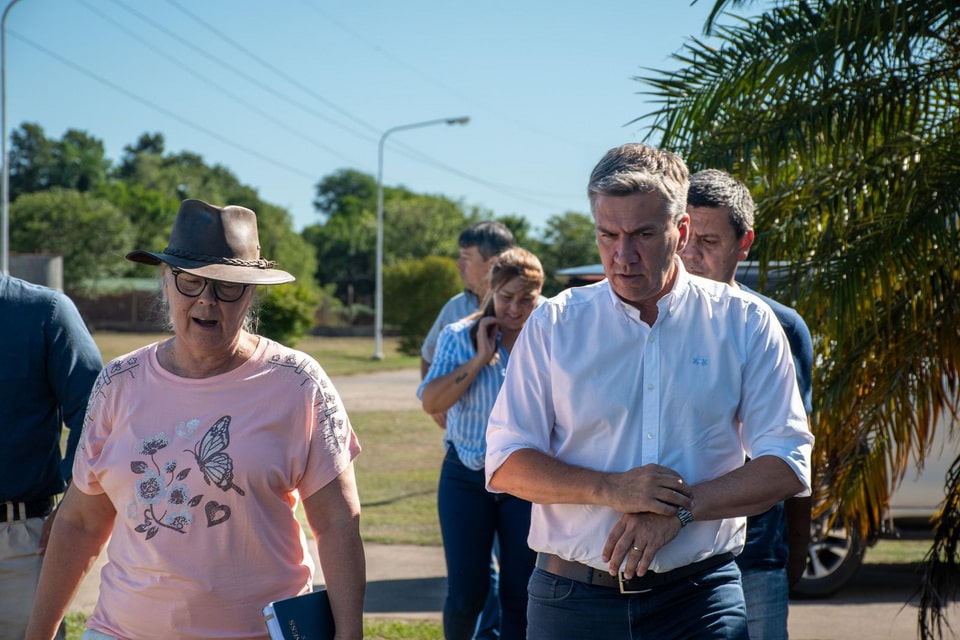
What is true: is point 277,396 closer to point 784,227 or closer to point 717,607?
point 717,607

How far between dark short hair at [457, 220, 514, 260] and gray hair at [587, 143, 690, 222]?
3.30m

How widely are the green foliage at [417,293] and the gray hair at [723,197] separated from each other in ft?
103

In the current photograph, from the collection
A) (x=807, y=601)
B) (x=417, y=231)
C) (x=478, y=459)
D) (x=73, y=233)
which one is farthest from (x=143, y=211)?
(x=478, y=459)

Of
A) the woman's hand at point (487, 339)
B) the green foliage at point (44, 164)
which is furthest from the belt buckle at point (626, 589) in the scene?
the green foliage at point (44, 164)

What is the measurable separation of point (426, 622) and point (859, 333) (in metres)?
2.88

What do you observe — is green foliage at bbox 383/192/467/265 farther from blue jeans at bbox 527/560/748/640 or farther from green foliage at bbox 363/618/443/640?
blue jeans at bbox 527/560/748/640

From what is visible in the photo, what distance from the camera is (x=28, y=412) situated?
3.85 m

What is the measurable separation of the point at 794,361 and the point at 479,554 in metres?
1.77

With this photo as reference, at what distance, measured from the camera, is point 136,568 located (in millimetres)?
2859

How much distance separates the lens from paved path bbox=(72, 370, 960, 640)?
6672 mm

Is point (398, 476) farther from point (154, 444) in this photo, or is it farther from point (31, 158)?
point (31, 158)

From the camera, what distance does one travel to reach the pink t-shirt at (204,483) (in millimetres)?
2812

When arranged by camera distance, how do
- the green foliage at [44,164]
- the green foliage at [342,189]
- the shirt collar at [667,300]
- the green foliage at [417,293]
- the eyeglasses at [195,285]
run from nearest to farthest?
1. the shirt collar at [667,300]
2. the eyeglasses at [195,285]
3. the green foliage at [417,293]
4. the green foliage at [44,164]
5. the green foliage at [342,189]

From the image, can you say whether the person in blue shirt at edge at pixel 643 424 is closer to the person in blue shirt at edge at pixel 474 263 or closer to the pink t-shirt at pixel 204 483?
the pink t-shirt at pixel 204 483
